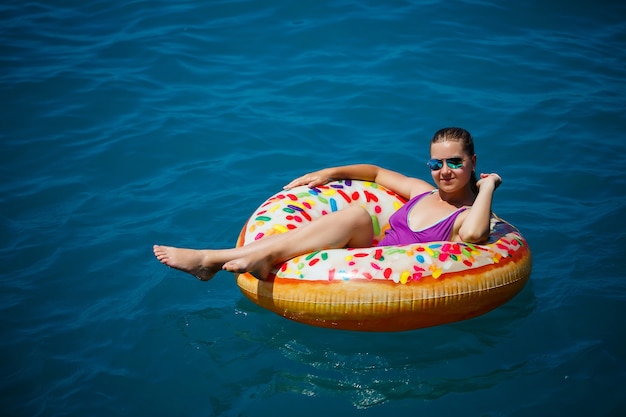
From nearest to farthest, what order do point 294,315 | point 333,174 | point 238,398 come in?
point 238,398 → point 294,315 → point 333,174

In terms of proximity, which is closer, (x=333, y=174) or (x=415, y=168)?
(x=333, y=174)

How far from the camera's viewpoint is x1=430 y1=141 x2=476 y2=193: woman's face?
4781 mm

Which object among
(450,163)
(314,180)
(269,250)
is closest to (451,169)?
(450,163)

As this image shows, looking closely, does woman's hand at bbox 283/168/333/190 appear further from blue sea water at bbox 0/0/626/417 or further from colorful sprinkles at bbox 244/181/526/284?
blue sea water at bbox 0/0/626/417

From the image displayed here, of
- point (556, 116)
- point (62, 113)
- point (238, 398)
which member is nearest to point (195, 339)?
point (238, 398)

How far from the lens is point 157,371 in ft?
14.9

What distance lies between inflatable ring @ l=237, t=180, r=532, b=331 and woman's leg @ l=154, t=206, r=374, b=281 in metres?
0.09

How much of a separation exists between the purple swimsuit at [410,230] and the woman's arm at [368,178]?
0.20 meters

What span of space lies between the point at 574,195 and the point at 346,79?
10.1 ft

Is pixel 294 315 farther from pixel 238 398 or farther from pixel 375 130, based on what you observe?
pixel 375 130

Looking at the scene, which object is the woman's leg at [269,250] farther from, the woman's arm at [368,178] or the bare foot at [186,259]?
the woman's arm at [368,178]

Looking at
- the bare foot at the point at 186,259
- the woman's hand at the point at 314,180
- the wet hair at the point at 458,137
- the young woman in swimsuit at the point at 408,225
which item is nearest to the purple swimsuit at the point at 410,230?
the young woman in swimsuit at the point at 408,225

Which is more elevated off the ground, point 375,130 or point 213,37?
point 213,37

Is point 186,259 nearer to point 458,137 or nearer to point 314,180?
point 314,180
